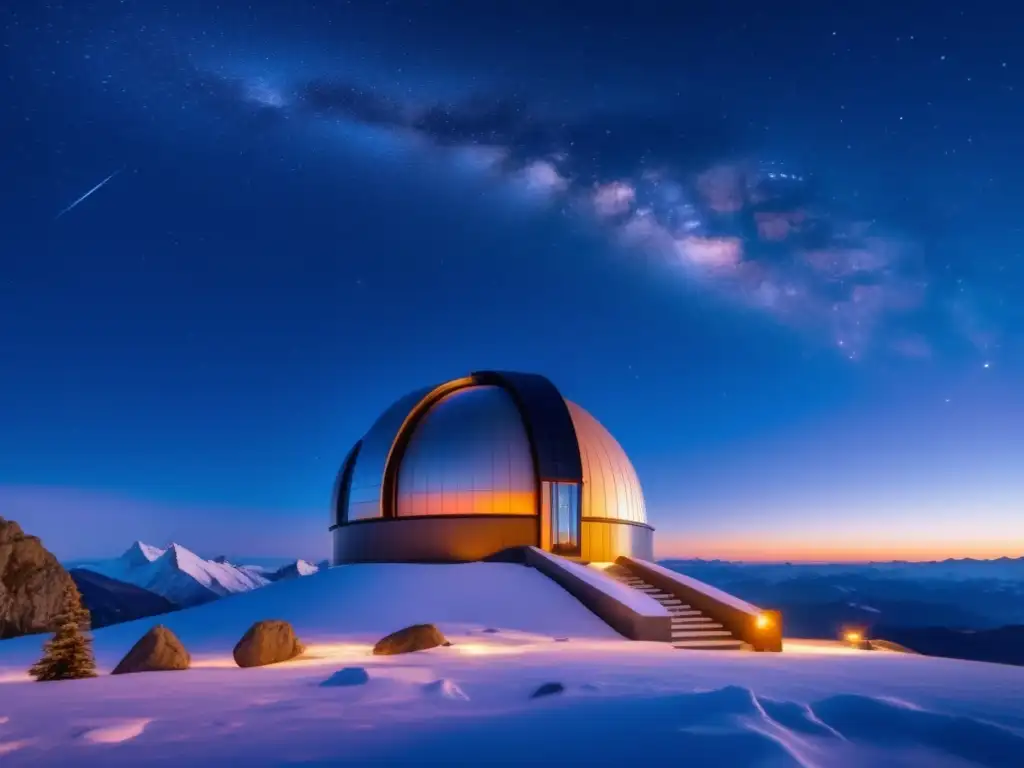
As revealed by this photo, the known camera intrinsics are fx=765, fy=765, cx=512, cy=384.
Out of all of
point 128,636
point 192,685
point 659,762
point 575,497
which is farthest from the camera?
point 575,497

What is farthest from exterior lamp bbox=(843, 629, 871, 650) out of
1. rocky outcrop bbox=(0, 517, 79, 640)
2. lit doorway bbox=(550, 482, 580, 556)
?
rocky outcrop bbox=(0, 517, 79, 640)

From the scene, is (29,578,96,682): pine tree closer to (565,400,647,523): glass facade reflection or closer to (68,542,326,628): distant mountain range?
(565,400,647,523): glass facade reflection

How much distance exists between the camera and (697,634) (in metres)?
19.0

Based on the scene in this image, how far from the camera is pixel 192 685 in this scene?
9789mm

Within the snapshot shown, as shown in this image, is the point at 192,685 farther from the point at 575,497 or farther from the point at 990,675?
the point at 575,497

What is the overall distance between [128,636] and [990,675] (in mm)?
15846

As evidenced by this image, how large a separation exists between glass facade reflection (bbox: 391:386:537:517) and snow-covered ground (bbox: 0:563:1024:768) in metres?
11.4

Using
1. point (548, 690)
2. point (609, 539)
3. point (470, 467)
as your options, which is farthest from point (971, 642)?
point (548, 690)

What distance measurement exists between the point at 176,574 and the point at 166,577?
2301mm

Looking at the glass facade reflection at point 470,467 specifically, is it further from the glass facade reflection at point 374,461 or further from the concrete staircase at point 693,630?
the concrete staircase at point 693,630

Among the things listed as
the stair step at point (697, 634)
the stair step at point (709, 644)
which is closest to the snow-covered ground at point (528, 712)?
the stair step at point (709, 644)

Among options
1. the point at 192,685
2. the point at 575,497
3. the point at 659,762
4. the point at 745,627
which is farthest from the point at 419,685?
the point at 575,497

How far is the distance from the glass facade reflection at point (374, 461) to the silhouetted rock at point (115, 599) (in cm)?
9579

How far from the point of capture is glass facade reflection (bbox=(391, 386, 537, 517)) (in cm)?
2542
